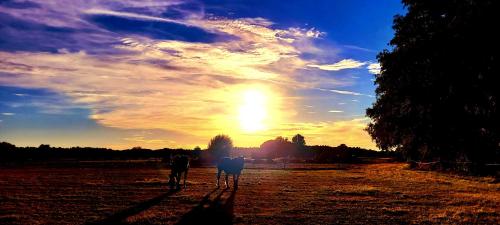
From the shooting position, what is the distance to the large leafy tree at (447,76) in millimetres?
24672

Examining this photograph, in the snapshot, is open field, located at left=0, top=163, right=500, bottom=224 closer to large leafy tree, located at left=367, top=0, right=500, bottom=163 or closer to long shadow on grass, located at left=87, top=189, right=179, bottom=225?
long shadow on grass, located at left=87, top=189, right=179, bottom=225

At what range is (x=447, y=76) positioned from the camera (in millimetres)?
25750

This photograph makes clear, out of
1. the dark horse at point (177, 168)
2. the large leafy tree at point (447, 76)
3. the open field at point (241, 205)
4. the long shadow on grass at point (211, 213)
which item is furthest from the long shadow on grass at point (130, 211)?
the large leafy tree at point (447, 76)

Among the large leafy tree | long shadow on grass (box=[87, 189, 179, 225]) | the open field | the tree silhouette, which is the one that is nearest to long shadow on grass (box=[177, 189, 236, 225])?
the open field

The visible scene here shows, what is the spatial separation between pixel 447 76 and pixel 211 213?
1552 centimetres

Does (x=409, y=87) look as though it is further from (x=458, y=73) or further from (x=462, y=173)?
(x=462, y=173)

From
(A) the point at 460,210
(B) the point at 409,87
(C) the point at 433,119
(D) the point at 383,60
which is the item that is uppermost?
(D) the point at 383,60

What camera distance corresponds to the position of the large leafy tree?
80.9 ft

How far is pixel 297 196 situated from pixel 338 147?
95780 mm

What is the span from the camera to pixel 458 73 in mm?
25531

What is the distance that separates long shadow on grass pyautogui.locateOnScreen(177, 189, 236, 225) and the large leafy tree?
520 inches

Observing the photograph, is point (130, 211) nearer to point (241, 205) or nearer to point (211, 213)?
point (211, 213)

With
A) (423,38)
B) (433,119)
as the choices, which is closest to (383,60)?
(423,38)

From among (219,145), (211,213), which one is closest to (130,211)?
(211,213)
